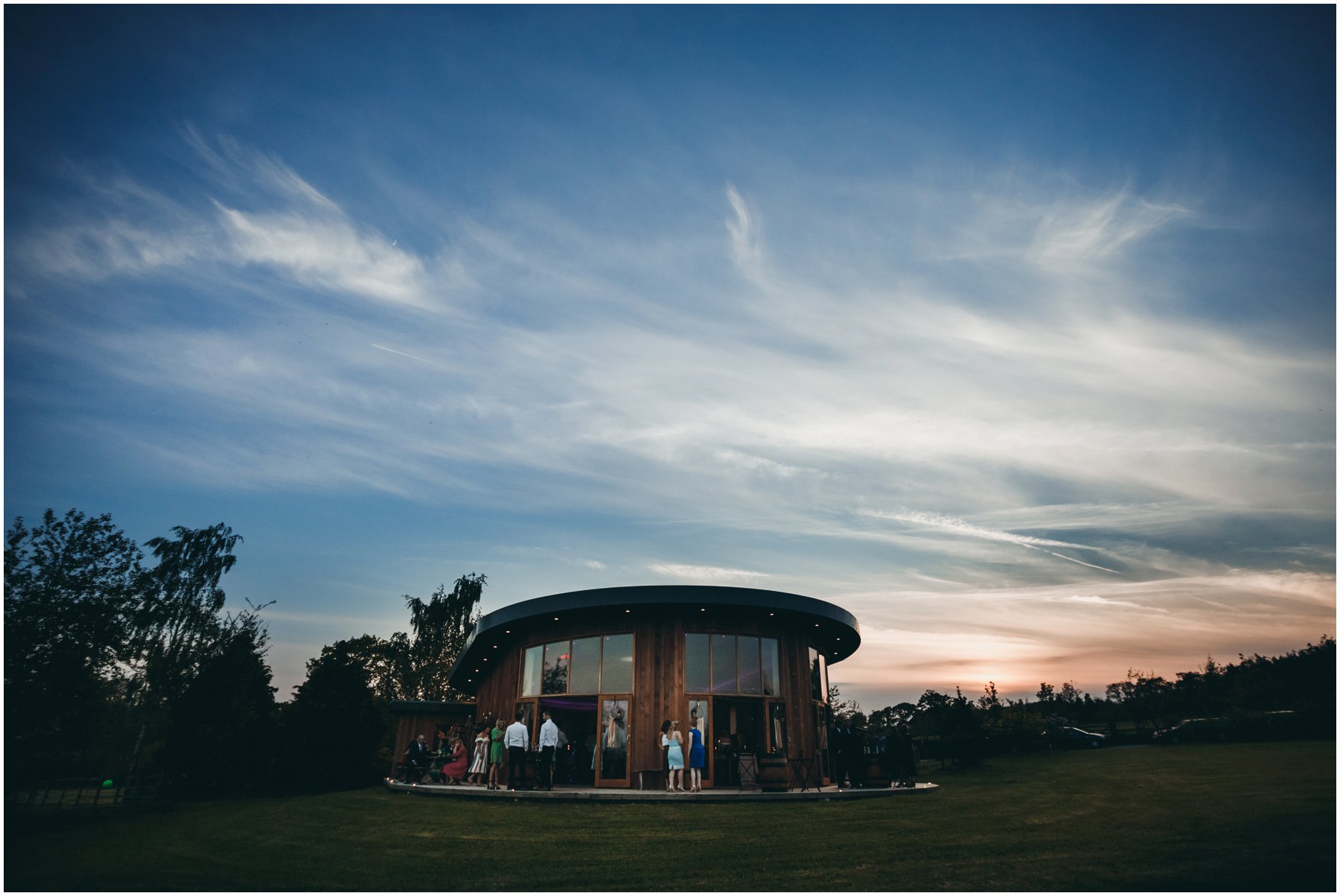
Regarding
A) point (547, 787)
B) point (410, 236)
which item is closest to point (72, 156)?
point (410, 236)

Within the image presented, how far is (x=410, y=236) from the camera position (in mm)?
20406

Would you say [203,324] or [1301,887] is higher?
[203,324]

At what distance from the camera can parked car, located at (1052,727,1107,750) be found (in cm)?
2792

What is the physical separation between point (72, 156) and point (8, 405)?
14659mm

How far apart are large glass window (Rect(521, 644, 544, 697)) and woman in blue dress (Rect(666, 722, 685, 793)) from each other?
16.9 feet

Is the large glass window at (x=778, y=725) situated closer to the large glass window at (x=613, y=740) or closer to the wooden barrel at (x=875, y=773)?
the wooden barrel at (x=875, y=773)

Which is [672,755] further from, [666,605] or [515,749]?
[515,749]

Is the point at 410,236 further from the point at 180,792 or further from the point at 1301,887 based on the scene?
the point at 1301,887

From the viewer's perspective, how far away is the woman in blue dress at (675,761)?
14.0 m

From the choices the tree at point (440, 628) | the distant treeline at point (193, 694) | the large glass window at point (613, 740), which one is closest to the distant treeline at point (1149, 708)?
the distant treeline at point (193, 694)

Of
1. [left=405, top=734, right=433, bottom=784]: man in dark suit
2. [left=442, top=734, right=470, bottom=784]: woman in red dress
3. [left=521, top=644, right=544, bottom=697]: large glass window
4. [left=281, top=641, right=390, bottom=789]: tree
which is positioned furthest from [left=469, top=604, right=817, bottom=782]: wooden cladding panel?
[left=281, top=641, right=390, bottom=789]: tree

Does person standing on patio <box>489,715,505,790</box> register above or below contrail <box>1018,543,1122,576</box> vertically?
below

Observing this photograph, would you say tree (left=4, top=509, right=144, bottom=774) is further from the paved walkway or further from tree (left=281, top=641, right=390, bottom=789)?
the paved walkway

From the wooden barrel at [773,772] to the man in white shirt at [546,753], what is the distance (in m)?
5.20
